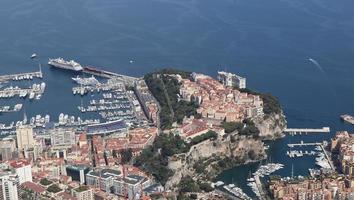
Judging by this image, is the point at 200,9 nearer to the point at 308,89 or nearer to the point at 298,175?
the point at 308,89

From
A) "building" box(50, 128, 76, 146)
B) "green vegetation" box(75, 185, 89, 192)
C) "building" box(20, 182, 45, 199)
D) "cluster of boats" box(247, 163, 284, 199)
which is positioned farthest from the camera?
"building" box(50, 128, 76, 146)

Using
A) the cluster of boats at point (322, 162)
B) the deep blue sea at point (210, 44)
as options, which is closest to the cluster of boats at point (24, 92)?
the deep blue sea at point (210, 44)

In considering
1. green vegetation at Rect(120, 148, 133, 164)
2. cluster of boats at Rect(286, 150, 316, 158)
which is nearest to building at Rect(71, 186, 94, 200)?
green vegetation at Rect(120, 148, 133, 164)

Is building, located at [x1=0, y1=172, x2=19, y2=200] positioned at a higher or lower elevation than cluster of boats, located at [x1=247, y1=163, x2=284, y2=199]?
higher

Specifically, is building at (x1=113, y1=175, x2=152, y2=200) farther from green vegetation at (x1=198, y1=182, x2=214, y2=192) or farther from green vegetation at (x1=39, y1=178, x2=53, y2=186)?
green vegetation at (x1=39, y1=178, x2=53, y2=186)

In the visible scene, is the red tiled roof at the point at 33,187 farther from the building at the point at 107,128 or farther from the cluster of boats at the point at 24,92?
the cluster of boats at the point at 24,92

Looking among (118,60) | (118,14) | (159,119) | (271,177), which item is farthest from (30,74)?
(271,177)
